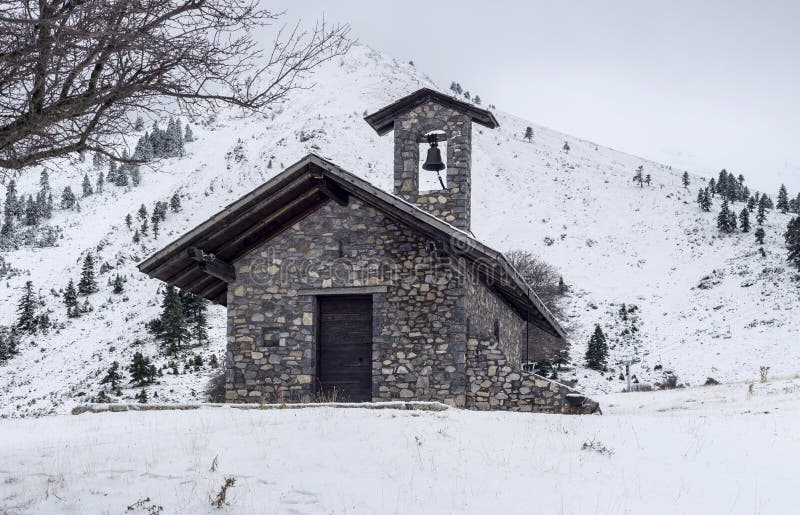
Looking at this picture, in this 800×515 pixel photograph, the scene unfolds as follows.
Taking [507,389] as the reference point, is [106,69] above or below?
above

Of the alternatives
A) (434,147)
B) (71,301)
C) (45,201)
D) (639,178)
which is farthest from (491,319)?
(45,201)

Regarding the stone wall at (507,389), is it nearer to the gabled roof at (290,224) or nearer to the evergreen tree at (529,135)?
the gabled roof at (290,224)

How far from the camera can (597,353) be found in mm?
37656

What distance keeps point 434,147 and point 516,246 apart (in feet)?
138

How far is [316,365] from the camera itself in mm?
13672

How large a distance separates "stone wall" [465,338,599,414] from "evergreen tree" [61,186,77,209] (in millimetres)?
73751

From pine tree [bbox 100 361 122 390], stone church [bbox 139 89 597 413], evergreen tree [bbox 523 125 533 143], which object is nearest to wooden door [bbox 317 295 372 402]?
stone church [bbox 139 89 597 413]

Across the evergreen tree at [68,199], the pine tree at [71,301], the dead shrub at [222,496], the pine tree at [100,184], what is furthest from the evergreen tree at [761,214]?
the evergreen tree at [68,199]

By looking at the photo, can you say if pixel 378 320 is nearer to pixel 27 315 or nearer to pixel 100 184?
pixel 27 315

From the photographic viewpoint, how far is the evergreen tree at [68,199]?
76.6 meters

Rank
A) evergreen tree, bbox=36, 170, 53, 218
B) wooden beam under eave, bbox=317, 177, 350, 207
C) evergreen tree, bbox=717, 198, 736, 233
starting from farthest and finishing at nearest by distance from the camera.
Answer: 1. evergreen tree, bbox=36, 170, 53, 218
2. evergreen tree, bbox=717, 198, 736, 233
3. wooden beam under eave, bbox=317, 177, 350, 207

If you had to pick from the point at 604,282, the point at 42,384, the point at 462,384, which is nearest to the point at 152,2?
the point at 462,384

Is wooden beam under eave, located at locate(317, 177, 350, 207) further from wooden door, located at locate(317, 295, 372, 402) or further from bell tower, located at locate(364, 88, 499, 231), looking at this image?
wooden door, located at locate(317, 295, 372, 402)

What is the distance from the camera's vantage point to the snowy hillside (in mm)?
37688
